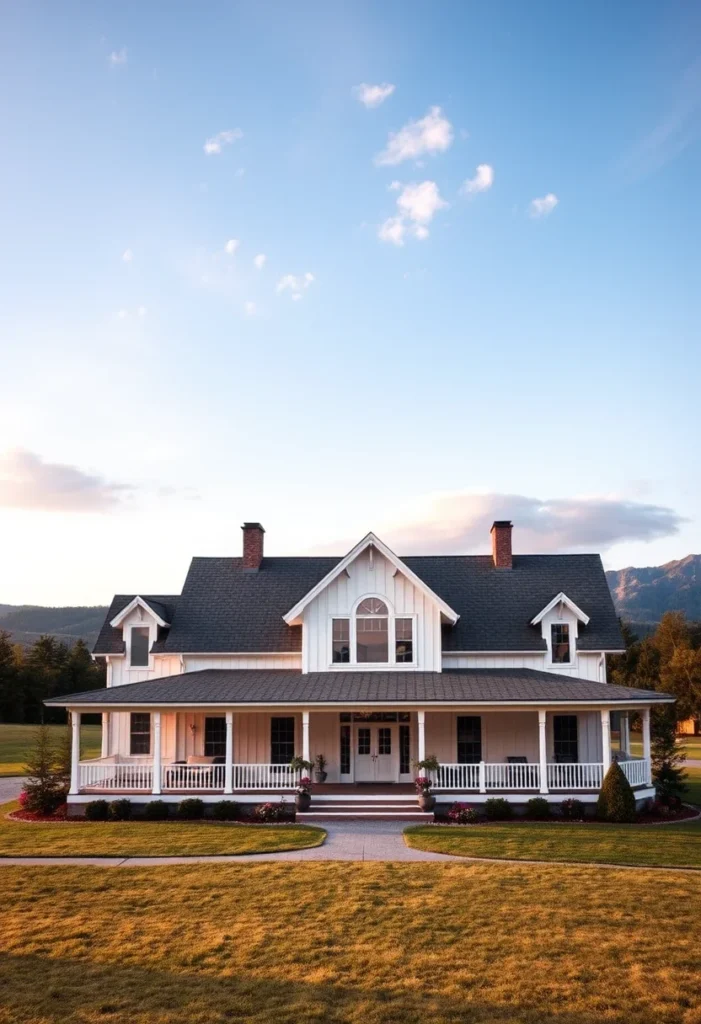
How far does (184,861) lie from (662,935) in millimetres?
9928

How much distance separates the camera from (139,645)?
31.6 m

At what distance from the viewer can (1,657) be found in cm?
7269

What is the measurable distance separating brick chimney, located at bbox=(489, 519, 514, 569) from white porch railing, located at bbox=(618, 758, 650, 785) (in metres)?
9.10

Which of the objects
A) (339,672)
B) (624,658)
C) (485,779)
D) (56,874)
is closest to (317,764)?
(339,672)

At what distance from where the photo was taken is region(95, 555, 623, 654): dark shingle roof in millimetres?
30500

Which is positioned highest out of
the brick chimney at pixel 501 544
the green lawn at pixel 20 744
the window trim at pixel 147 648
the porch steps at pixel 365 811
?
the brick chimney at pixel 501 544

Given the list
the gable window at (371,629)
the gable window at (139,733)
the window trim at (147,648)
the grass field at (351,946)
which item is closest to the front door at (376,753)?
the gable window at (371,629)

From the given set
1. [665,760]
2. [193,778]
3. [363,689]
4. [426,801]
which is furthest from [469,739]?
[193,778]

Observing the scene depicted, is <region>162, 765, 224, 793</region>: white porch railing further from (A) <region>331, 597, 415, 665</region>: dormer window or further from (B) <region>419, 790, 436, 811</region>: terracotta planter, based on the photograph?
(B) <region>419, 790, 436, 811</region>: terracotta planter

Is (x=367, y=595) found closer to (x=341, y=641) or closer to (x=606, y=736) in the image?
(x=341, y=641)

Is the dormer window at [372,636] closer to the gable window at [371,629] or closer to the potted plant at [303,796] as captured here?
the gable window at [371,629]

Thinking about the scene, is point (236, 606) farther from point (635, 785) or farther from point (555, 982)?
point (555, 982)

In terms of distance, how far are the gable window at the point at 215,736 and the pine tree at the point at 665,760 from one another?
1398 centimetres

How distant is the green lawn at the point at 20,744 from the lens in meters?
41.2
